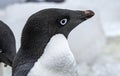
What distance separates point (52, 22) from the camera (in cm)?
105

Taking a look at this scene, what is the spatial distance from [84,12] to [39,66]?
0.19 meters

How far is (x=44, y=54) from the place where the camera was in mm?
1053

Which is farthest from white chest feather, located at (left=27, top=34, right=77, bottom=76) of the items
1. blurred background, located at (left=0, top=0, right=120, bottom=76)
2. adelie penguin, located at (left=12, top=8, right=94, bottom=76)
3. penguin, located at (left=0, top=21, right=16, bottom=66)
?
blurred background, located at (left=0, top=0, right=120, bottom=76)

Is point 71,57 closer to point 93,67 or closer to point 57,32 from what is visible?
point 57,32

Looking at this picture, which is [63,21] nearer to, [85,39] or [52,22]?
[52,22]

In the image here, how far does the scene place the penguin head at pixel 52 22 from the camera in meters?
1.04

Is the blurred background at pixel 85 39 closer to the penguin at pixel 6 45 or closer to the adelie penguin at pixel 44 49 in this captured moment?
the penguin at pixel 6 45

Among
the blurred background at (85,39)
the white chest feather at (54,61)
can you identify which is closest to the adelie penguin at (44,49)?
the white chest feather at (54,61)

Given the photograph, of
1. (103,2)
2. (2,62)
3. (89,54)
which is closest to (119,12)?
(103,2)

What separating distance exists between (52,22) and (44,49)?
0.06 m

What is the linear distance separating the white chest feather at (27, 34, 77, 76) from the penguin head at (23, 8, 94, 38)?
3cm

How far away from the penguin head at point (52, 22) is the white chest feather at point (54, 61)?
0.09 feet

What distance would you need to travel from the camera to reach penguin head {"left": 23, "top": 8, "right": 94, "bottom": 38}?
3.40ft

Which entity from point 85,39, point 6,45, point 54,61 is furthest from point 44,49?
point 85,39
